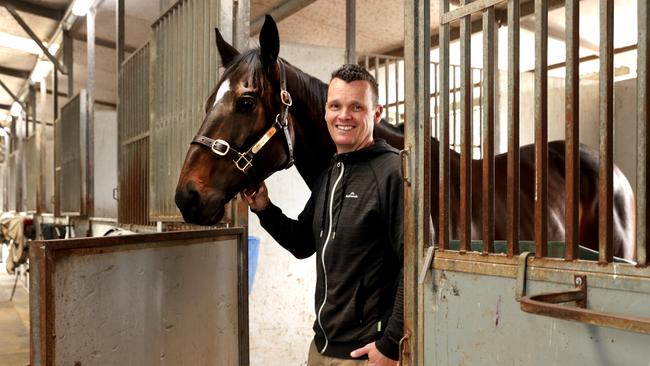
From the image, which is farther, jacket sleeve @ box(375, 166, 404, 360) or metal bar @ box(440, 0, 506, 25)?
jacket sleeve @ box(375, 166, 404, 360)

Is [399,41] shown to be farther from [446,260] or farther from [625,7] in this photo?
[446,260]

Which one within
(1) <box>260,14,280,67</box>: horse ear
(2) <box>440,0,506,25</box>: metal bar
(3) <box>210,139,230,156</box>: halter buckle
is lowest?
(3) <box>210,139,230,156</box>: halter buckle

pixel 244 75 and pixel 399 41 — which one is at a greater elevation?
pixel 399 41

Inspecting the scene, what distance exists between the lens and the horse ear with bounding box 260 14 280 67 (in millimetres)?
1500

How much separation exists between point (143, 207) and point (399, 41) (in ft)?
9.85

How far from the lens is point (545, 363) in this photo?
2.59 feet

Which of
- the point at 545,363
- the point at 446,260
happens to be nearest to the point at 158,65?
the point at 446,260

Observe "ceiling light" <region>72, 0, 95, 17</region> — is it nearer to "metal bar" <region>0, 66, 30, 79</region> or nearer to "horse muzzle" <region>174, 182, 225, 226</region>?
"horse muzzle" <region>174, 182, 225, 226</region>

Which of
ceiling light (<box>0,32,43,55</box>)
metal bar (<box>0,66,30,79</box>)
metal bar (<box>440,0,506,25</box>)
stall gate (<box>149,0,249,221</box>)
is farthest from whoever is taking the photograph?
metal bar (<box>0,66,30,79</box>)

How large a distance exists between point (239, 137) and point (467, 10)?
76 cm

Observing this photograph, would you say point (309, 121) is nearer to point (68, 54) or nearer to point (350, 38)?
point (350, 38)

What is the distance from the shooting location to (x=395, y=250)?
1173 millimetres

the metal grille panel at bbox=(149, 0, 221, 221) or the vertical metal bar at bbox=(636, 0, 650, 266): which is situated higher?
the metal grille panel at bbox=(149, 0, 221, 221)

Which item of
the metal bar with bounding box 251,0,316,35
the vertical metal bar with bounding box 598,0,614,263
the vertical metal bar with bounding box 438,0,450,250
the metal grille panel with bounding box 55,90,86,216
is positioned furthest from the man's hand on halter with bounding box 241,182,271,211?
the metal grille panel with bounding box 55,90,86,216
